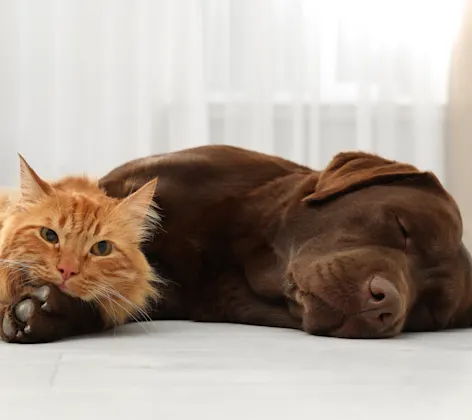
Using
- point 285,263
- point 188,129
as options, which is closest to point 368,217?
point 285,263

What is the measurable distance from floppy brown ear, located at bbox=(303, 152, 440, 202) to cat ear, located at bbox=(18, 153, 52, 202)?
1.99ft

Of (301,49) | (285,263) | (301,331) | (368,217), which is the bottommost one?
(301,331)

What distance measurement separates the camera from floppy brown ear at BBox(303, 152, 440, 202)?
1914mm

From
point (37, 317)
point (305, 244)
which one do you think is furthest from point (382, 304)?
point (37, 317)

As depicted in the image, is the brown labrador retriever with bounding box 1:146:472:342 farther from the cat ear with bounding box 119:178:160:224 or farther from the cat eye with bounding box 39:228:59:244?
the cat ear with bounding box 119:178:160:224

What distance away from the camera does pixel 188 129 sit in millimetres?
3324

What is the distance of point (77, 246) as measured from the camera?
63.2 inches

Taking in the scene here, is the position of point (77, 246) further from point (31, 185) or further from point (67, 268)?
point (31, 185)

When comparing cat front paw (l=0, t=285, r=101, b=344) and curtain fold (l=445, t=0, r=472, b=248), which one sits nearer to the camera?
cat front paw (l=0, t=285, r=101, b=344)

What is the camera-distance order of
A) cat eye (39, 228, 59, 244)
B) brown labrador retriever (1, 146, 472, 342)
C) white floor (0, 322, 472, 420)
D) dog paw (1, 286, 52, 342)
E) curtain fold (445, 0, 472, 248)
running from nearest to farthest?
white floor (0, 322, 472, 420)
dog paw (1, 286, 52, 342)
cat eye (39, 228, 59, 244)
brown labrador retriever (1, 146, 472, 342)
curtain fold (445, 0, 472, 248)

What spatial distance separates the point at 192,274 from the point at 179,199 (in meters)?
0.20

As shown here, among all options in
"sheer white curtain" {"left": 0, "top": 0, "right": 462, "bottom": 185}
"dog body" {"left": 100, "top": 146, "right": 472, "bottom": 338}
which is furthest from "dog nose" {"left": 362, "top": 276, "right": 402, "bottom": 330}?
"sheer white curtain" {"left": 0, "top": 0, "right": 462, "bottom": 185}

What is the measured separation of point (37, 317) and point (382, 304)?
0.65m

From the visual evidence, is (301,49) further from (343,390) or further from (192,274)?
(343,390)
